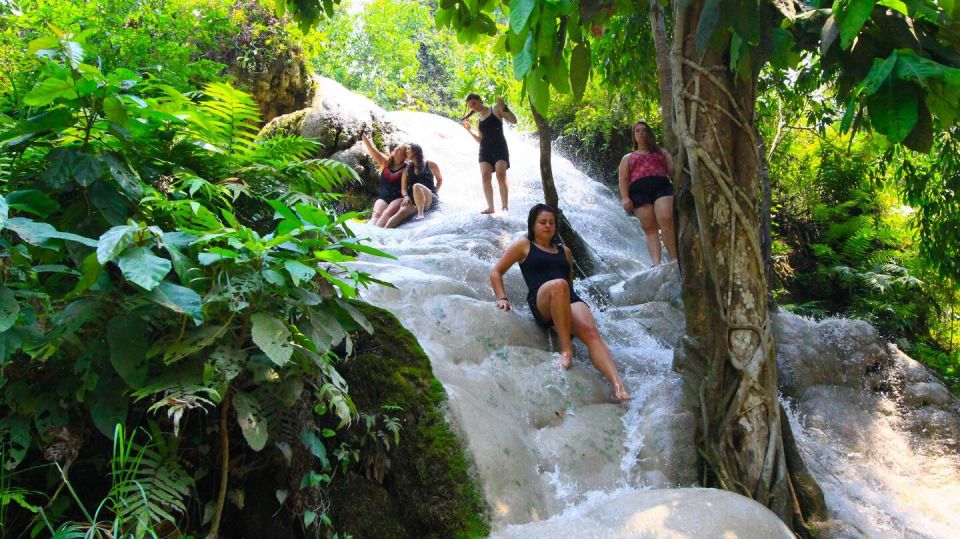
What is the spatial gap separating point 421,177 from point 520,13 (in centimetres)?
646

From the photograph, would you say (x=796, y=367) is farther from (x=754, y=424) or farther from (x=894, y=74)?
(x=894, y=74)

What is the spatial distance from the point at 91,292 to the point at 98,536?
715 mm

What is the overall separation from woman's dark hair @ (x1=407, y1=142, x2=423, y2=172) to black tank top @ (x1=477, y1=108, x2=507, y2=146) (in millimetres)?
1241

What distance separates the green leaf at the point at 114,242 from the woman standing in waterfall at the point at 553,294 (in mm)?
2656

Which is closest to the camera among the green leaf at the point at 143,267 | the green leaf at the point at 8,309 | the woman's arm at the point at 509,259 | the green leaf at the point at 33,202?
the green leaf at the point at 8,309

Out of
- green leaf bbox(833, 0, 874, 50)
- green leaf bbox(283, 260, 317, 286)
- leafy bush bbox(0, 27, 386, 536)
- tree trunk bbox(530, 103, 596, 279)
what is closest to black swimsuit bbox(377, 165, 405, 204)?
tree trunk bbox(530, 103, 596, 279)

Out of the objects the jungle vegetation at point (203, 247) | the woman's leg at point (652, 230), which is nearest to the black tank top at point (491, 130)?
the woman's leg at point (652, 230)

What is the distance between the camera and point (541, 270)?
183 inches

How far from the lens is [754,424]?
3395 mm

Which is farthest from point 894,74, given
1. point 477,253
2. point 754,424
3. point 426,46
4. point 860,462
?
point 426,46

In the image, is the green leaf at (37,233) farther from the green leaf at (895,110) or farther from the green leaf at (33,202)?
the green leaf at (895,110)

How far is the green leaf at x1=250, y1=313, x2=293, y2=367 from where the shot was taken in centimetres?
218

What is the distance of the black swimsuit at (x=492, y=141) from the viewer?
7410mm

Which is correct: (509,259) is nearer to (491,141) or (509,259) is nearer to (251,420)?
(251,420)
